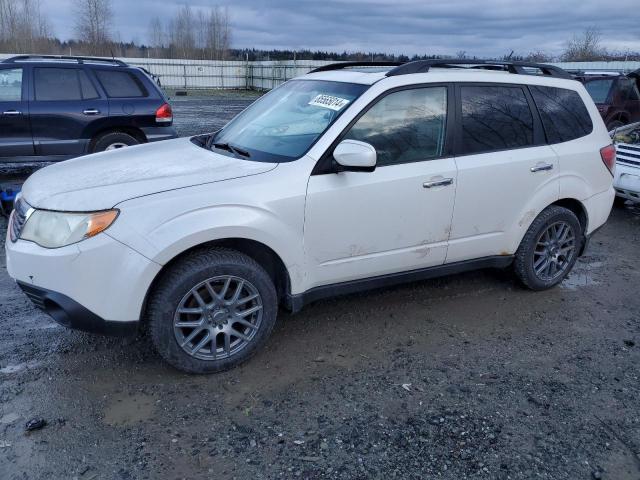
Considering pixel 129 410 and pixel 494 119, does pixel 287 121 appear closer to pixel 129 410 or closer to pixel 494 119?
pixel 494 119

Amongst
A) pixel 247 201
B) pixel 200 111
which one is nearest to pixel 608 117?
pixel 247 201

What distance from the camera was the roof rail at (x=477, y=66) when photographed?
389 cm

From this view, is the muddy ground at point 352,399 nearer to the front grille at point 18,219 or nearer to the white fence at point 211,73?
the front grille at point 18,219

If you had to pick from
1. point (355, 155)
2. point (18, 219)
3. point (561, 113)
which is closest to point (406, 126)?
point (355, 155)

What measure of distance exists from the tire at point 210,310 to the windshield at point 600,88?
11.5 m

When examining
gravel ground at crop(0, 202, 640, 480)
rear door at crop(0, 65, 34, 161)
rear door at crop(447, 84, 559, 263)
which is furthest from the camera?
rear door at crop(0, 65, 34, 161)

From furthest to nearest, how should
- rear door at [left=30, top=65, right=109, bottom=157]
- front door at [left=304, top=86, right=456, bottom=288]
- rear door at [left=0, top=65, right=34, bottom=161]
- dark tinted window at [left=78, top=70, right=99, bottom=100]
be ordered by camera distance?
1. dark tinted window at [left=78, top=70, right=99, bottom=100]
2. rear door at [left=30, top=65, right=109, bottom=157]
3. rear door at [left=0, top=65, right=34, bottom=161]
4. front door at [left=304, top=86, right=456, bottom=288]

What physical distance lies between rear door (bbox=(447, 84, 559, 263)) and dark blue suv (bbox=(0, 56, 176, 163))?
19.1 feet

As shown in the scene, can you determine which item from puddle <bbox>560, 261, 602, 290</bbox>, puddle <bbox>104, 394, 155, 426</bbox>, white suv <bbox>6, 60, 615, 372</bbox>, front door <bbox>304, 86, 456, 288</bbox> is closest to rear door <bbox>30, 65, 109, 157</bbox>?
white suv <bbox>6, 60, 615, 372</bbox>

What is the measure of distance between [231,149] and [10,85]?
5.52 m

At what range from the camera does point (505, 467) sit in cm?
267

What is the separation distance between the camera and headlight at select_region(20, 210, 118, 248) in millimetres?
2951

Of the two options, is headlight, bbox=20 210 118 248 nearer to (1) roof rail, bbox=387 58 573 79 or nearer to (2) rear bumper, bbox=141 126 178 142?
(1) roof rail, bbox=387 58 573 79

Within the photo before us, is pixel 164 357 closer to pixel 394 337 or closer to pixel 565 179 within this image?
pixel 394 337
